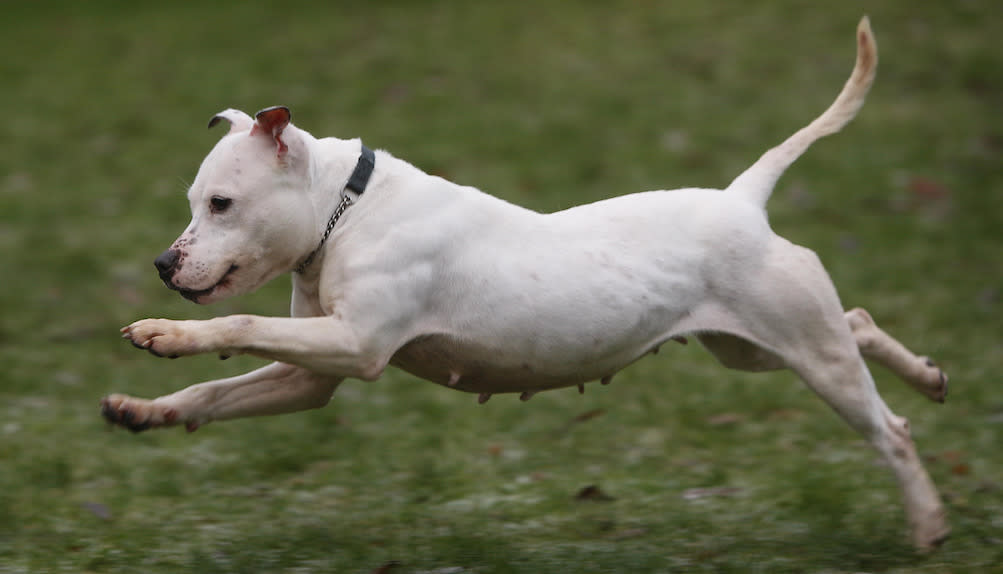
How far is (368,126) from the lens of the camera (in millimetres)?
13062

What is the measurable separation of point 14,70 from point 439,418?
10207 mm

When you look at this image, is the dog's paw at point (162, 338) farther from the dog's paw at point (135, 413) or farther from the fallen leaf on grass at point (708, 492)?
the fallen leaf on grass at point (708, 492)

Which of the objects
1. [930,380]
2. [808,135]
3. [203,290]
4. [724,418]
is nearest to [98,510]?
[203,290]

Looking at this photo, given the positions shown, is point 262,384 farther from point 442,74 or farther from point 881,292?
point 442,74

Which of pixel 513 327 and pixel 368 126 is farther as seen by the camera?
pixel 368 126

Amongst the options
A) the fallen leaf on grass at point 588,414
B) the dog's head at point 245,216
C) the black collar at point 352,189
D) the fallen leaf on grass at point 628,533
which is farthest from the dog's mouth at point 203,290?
the fallen leaf on grass at point 588,414

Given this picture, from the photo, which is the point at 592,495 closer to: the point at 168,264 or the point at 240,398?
the point at 240,398

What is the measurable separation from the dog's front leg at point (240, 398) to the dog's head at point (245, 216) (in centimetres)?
50

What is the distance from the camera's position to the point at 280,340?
433cm

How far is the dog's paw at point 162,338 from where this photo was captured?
422 centimetres

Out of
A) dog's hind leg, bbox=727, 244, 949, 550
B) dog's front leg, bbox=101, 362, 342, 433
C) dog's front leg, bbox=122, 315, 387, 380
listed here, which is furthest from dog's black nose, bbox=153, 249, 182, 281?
dog's hind leg, bbox=727, 244, 949, 550

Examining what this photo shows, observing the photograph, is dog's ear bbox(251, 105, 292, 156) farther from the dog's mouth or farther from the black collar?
the dog's mouth

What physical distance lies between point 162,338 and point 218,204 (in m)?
0.53

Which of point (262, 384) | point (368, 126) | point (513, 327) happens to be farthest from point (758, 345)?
point (368, 126)
